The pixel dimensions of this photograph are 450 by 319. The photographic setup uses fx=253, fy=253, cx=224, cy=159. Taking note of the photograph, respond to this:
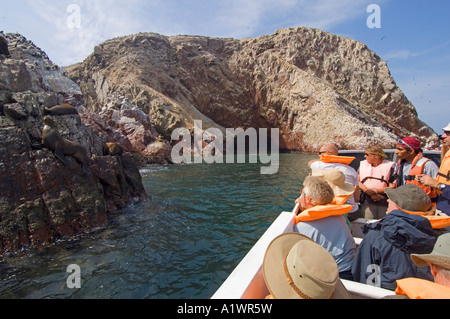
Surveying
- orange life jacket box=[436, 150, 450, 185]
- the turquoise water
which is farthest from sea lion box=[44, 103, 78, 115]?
orange life jacket box=[436, 150, 450, 185]

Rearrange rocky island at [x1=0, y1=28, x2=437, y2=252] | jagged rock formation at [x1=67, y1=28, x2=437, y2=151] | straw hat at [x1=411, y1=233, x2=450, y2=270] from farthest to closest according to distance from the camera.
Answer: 1. jagged rock formation at [x1=67, y1=28, x2=437, y2=151]
2. rocky island at [x1=0, y1=28, x2=437, y2=252]
3. straw hat at [x1=411, y1=233, x2=450, y2=270]

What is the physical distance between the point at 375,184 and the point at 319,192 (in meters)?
2.61

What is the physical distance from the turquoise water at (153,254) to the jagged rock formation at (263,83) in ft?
80.1

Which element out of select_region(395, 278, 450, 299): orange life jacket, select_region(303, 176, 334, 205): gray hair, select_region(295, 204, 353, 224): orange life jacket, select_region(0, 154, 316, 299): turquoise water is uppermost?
select_region(303, 176, 334, 205): gray hair

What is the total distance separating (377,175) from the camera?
4812mm

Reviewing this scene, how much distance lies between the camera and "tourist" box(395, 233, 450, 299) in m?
1.44

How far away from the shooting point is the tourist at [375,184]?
4.72 m

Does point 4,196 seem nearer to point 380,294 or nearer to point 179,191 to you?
point 179,191

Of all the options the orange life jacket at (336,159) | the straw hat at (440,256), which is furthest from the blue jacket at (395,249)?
the orange life jacket at (336,159)

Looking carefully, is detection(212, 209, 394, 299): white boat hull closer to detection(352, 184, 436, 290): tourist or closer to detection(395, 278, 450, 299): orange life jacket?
detection(352, 184, 436, 290): tourist

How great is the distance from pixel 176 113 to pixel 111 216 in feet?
82.5

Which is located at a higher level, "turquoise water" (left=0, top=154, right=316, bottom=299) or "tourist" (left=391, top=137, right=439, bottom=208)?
"tourist" (left=391, top=137, right=439, bottom=208)

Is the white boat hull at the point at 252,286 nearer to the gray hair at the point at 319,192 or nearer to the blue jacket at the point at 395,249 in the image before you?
the blue jacket at the point at 395,249

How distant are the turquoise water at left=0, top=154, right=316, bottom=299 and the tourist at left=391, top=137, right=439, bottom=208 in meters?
3.33
